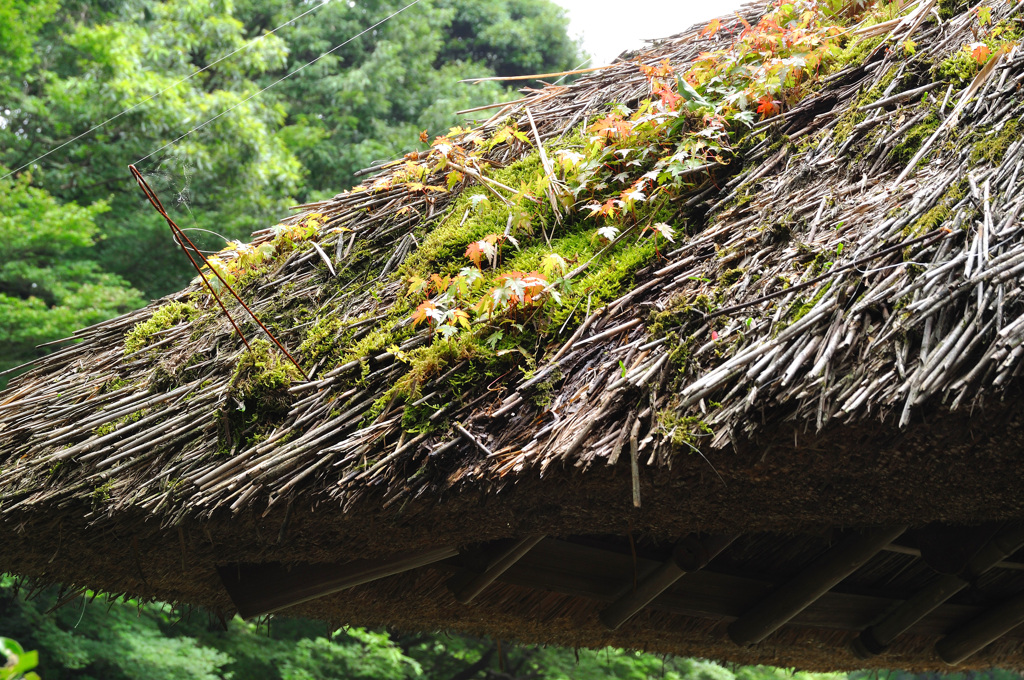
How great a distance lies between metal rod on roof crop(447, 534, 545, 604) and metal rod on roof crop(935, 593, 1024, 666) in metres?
1.91

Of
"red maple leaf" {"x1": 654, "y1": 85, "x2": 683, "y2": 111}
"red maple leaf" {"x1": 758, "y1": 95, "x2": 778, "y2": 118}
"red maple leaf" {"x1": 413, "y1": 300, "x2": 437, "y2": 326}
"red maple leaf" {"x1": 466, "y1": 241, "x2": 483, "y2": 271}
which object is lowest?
"red maple leaf" {"x1": 413, "y1": 300, "x2": 437, "y2": 326}

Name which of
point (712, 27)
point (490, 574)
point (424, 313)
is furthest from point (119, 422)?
point (712, 27)

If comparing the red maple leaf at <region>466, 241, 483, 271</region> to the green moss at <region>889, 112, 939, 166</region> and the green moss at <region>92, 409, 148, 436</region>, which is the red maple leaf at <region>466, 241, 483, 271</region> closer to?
the green moss at <region>889, 112, 939, 166</region>

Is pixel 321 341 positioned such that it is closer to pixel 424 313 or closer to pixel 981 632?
pixel 424 313

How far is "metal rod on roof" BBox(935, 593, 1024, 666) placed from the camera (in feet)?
9.35

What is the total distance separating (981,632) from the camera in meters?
3.02

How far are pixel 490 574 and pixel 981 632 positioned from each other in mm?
2115

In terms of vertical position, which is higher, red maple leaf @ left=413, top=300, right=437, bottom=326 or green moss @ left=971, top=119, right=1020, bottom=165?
red maple leaf @ left=413, top=300, right=437, bottom=326

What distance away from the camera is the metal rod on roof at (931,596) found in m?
2.07

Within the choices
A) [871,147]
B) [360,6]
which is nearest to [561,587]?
[871,147]

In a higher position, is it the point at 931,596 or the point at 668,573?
the point at 668,573

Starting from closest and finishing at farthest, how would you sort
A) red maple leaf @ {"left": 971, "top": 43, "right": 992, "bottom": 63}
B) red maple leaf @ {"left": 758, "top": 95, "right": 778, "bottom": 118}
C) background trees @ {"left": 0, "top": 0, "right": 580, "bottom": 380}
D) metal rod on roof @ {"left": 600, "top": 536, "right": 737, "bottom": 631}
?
red maple leaf @ {"left": 971, "top": 43, "right": 992, "bottom": 63}, metal rod on roof @ {"left": 600, "top": 536, "right": 737, "bottom": 631}, red maple leaf @ {"left": 758, "top": 95, "right": 778, "bottom": 118}, background trees @ {"left": 0, "top": 0, "right": 580, "bottom": 380}

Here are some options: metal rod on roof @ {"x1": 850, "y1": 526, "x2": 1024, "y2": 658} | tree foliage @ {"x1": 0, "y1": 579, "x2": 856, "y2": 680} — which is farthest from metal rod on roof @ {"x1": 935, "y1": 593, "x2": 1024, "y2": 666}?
Result: tree foliage @ {"x1": 0, "y1": 579, "x2": 856, "y2": 680}

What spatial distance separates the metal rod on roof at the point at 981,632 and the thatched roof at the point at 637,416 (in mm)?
16
